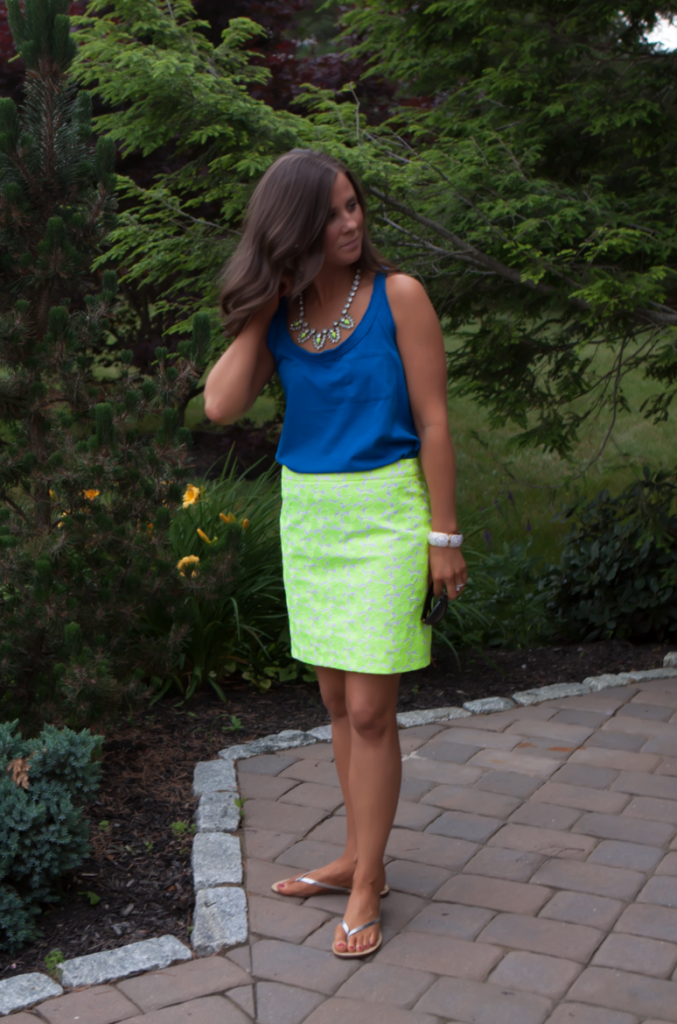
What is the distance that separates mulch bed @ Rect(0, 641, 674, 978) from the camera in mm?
2576

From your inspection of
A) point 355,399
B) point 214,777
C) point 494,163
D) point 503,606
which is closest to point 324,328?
point 355,399

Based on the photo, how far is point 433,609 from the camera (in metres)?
2.39

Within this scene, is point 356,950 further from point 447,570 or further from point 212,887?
point 447,570

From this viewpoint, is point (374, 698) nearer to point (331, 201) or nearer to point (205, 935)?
point (205, 935)

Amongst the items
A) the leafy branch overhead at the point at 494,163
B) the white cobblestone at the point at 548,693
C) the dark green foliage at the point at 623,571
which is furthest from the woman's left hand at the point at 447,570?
the dark green foliage at the point at 623,571

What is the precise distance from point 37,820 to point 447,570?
1.20 metres

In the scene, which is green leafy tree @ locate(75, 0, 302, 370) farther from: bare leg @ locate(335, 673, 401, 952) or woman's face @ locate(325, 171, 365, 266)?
bare leg @ locate(335, 673, 401, 952)

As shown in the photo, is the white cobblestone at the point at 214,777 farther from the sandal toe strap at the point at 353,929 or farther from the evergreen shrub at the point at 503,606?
the evergreen shrub at the point at 503,606

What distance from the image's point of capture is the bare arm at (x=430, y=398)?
91.3 inches

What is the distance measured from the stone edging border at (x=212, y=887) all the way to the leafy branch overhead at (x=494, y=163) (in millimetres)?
1745

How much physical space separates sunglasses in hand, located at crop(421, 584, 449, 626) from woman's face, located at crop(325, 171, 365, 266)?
793 mm

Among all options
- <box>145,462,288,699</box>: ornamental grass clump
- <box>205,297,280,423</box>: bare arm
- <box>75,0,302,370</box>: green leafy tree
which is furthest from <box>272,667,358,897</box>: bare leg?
<box>75,0,302,370</box>: green leafy tree

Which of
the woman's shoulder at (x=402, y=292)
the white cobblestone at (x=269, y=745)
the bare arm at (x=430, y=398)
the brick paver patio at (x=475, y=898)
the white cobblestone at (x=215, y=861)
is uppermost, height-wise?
the woman's shoulder at (x=402, y=292)

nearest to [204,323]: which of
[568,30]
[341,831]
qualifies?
[341,831]
